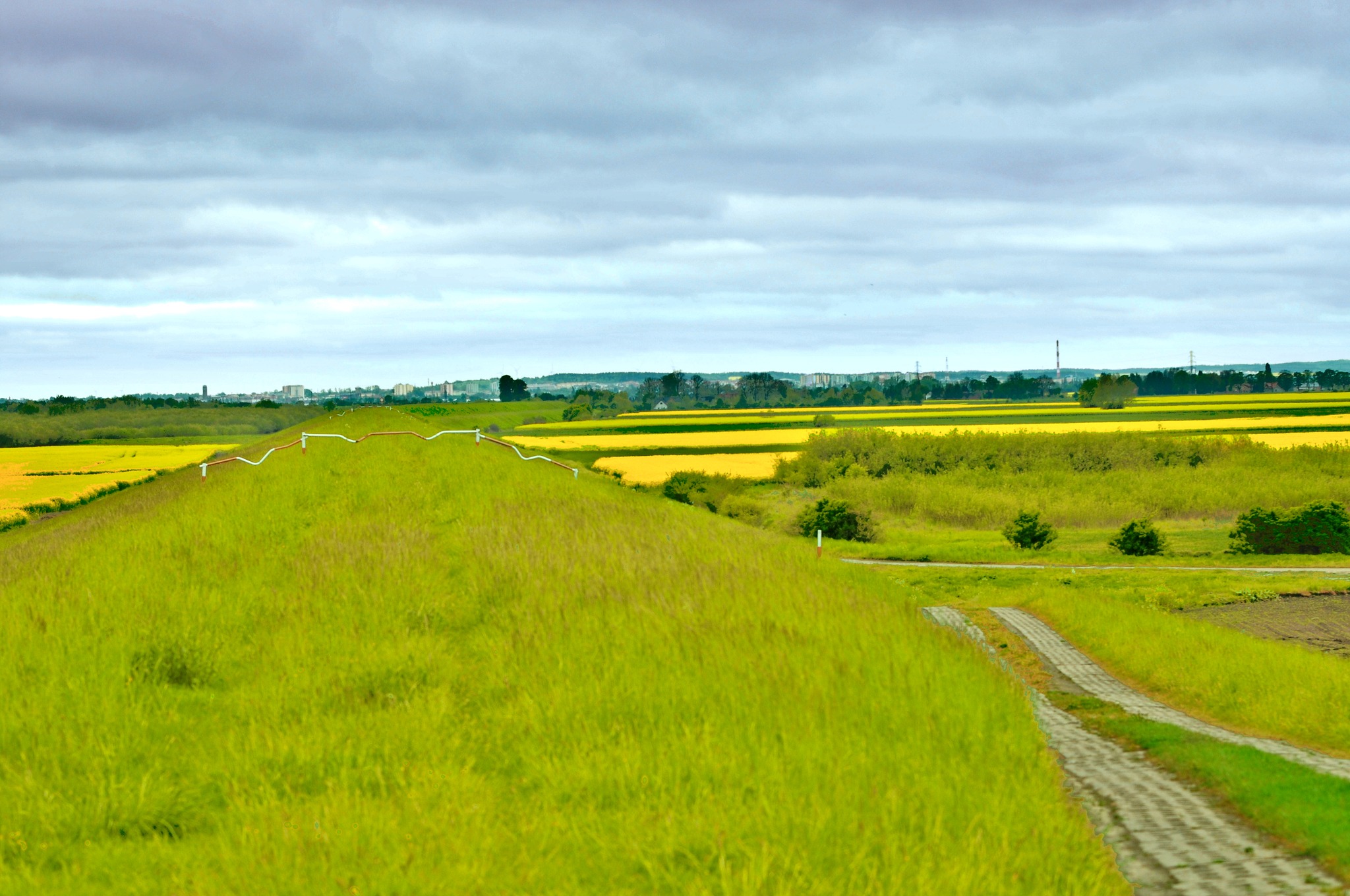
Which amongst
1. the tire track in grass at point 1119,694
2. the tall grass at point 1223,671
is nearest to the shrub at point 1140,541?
the tire track in grass at point 1119,694

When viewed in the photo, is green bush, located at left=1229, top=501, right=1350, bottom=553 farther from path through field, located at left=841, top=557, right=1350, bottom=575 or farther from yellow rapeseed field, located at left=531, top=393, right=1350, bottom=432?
yellow rapeseed field, located at left=531, top=393, right=1350, bottom=432

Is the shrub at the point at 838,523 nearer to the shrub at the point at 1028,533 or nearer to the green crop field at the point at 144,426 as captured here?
the shrub at the point at 1028,533

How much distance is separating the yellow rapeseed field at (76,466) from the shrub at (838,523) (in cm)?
4137

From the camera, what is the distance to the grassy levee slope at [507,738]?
5.21 meters

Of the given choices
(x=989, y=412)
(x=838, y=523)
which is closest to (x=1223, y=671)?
(x=838, y=523)

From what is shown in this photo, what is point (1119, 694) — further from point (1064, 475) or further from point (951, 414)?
point (951, 414)

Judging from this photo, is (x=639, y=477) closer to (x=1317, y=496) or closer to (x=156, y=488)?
(x=156, y=488)

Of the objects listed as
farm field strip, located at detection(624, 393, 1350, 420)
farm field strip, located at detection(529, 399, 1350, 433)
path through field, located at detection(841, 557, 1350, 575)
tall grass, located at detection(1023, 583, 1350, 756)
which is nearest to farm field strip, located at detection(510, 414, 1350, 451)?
farm field strip, located at detection(529, 399, 1350, 433)

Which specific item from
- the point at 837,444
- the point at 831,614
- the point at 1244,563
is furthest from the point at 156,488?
the point at 837,444

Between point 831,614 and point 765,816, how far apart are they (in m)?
4.69

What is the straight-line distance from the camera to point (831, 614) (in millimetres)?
10086

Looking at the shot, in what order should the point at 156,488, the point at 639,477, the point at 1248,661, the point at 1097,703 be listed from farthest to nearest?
the point at 639,477
the point at 156,488
the point at 1248,661
the point at 1097,703

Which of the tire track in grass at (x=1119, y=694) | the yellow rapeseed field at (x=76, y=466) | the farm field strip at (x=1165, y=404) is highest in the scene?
the farm field strip at (x=1165, y=404)

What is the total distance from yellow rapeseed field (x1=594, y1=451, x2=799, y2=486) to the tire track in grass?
42.5 m
